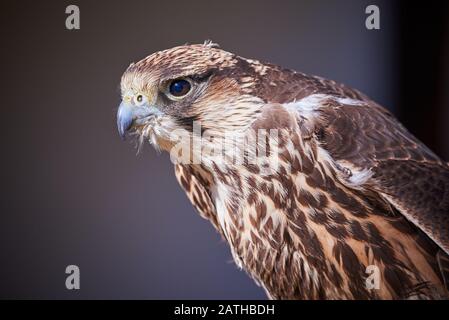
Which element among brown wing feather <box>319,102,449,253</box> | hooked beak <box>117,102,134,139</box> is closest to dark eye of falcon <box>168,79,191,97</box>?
hooked beak <box>117,102,134,139</box>

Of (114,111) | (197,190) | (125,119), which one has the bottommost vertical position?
(197,190)

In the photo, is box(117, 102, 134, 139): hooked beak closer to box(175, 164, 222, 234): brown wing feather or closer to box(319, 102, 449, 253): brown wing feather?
box(175, 164, 222, 234): brown wing feather

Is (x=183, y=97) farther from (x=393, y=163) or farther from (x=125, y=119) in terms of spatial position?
(x=393, y=163)

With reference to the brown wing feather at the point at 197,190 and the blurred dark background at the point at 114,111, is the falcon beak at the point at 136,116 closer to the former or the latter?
the brown wing feather at the point at 197,190

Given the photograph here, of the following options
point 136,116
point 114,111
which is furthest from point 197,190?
point 114,111

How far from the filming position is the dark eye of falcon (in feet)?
4.24

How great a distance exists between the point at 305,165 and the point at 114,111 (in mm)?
893

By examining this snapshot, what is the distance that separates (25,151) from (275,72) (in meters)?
0.99

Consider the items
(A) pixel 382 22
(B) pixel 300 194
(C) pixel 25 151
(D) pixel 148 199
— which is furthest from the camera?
(D) pixel 148 199

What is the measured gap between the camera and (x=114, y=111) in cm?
189

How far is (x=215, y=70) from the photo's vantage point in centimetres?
132

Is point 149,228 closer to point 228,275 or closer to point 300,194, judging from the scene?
point 228,275

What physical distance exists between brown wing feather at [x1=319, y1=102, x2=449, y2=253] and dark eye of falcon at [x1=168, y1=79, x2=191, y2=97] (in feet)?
1.20

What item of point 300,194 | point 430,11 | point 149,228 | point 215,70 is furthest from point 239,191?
point 430,11
